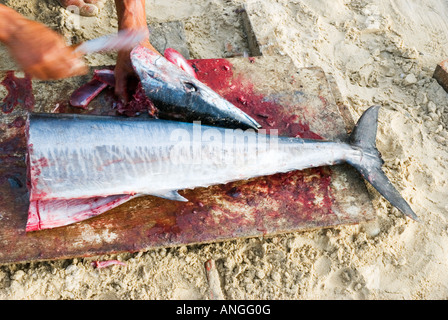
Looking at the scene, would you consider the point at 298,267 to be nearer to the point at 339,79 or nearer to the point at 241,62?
the point at 241,62

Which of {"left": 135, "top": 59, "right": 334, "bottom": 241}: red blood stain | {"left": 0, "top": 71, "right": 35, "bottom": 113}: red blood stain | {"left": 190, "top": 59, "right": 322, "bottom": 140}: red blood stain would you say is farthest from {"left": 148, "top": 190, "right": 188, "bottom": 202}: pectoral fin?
{"left": 0, "top": 71, "right": 35, "bottom": 113}: red blood stain

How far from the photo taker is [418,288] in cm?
276

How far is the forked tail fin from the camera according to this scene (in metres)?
2.83

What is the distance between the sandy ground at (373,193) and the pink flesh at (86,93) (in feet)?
3.18

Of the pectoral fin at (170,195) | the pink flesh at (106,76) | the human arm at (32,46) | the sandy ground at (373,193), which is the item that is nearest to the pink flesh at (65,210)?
the pectoral fin at (170,195)

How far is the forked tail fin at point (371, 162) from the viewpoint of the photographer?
2.83 meters

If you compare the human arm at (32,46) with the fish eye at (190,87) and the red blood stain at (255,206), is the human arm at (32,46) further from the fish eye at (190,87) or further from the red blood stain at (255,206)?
the red blood stain at (255,206)

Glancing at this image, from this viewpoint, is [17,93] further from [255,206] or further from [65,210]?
[255,206]

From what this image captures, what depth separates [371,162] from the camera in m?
2.95

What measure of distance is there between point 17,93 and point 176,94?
1381 mm

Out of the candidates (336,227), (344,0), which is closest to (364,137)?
(336,227)

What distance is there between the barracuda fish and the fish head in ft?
0.36

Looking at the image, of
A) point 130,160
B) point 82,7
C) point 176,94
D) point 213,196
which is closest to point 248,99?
point 176,94

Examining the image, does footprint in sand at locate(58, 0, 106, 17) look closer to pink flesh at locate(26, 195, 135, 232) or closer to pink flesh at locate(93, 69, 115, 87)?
pink flesh at locate(93, 69, 115, 87)
